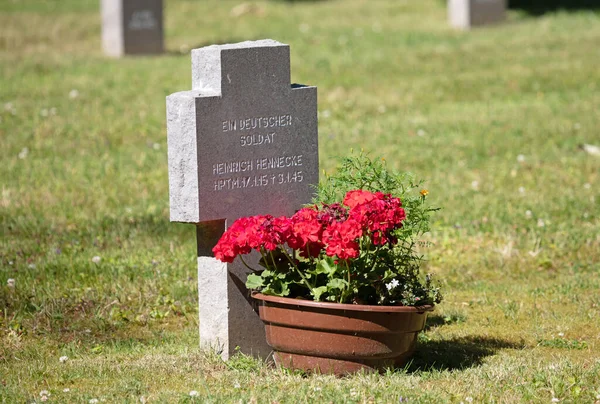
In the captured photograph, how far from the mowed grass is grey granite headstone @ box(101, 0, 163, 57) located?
0.46m

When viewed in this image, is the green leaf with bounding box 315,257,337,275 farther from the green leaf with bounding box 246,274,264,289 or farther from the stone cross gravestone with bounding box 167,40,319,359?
the stone cross gravestone with bounding box 167,40,319,359

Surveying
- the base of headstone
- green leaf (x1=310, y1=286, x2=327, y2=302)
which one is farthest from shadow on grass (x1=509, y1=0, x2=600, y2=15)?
green leaf (x1=310, y1=286, x2=327, y2=302)

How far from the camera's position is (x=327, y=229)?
5141 millimetres

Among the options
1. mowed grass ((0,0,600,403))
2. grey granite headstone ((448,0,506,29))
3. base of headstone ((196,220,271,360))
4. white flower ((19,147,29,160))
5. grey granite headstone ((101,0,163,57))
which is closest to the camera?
mowed grass ((0,0,600,403))

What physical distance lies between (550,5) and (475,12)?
3.23m

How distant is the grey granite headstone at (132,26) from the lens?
1795 centimetres

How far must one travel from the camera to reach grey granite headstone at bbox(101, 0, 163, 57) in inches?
707

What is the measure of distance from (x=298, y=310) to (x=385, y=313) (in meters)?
0.44

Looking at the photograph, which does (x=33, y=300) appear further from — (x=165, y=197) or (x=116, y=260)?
(x=165, y=197)

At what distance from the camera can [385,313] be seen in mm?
5098

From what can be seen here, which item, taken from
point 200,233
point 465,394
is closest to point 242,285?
point 200,233

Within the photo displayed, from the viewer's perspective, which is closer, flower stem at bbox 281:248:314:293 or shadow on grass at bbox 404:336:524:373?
flower stem at bbox 281:248:314:293

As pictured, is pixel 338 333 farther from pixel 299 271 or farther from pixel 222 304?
pixel 222 304

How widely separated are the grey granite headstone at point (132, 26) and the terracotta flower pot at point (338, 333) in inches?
530
